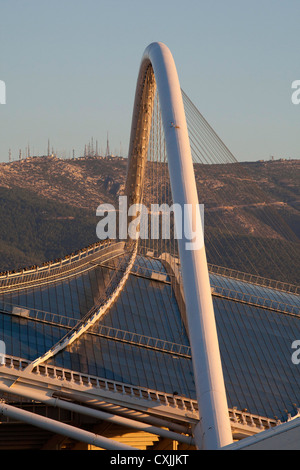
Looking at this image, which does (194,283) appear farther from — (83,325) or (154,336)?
(154,336)

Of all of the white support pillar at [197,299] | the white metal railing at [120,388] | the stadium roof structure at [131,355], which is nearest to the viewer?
the white support pillar at [197,299]

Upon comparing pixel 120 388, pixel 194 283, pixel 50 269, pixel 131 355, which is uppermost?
pixel 50 269

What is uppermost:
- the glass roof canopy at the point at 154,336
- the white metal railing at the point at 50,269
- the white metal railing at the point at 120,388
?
the white metal railing at the point at 50,269

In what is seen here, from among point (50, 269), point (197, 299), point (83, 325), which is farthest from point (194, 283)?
point (50, 269)

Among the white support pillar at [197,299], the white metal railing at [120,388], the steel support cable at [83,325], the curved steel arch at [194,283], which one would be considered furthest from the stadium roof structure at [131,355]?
the white support pillar at [197,299]

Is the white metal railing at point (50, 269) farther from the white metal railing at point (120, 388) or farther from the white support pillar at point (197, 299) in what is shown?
the white support pillar at point (197, 299)

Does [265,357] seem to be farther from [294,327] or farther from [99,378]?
[99,378]

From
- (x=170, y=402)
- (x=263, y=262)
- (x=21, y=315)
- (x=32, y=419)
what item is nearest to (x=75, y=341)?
(x=21, y=315)
